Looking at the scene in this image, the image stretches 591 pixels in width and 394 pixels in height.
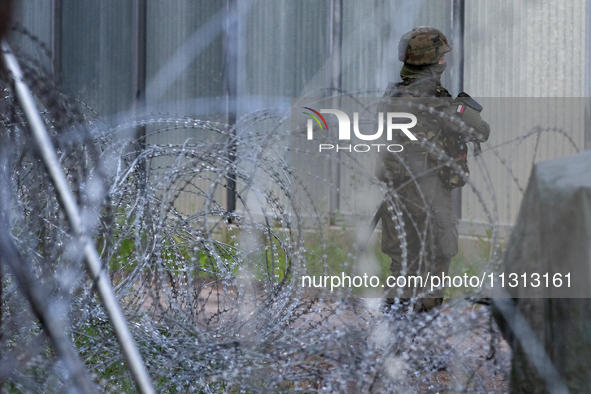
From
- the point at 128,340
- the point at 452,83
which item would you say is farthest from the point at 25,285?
the point at 452,83

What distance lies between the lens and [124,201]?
9.86ft

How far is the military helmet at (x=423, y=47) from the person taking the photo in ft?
12.2

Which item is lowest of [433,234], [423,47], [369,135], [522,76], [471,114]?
[433,234]

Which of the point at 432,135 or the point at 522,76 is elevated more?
the point at 522,76

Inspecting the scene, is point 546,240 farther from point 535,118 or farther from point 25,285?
point 535,118

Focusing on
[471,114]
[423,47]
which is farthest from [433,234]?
[423,47]

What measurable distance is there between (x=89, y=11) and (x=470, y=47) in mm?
4700

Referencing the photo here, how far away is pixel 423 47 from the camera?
12.2 feet

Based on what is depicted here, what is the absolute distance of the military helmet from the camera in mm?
3725

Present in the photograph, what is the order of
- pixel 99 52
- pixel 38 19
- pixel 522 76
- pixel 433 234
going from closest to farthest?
pixel 433 234, pixel 522 76, pixel 99 52, pixel 38 19

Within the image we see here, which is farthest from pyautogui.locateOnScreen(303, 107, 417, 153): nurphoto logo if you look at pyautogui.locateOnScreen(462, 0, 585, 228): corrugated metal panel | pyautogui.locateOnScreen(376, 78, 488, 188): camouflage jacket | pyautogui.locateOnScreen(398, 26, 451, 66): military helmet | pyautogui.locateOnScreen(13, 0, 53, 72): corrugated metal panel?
pyautogui.locateOnScreen(13, 0, 53, 72): corrugated metal panel

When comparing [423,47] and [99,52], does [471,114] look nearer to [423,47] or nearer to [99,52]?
[423,47]

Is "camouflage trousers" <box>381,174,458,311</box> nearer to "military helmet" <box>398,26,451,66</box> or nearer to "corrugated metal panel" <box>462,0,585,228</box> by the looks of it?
"military helmet" <box>398,26,451,66</box>

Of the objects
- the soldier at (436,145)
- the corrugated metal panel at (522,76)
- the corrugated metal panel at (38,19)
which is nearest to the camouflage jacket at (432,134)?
the soldier at (436,145)
